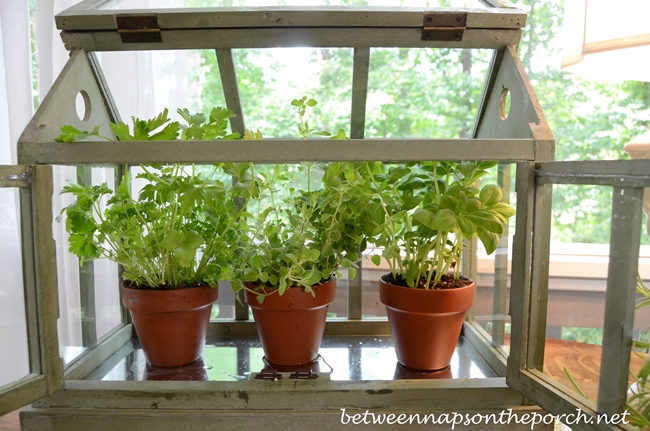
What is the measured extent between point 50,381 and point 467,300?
0.76m

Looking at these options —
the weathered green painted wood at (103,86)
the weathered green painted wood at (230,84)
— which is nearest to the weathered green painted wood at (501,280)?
the weathered green painted wood at (230,84)

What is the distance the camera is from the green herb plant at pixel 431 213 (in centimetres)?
84

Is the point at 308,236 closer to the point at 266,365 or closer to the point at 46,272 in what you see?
the point at 266,365

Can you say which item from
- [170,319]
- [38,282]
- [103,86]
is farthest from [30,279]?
[103,86]

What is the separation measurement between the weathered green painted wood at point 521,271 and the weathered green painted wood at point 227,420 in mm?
93

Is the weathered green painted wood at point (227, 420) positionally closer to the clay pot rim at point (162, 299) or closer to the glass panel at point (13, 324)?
the glass panel at point (13, 324)

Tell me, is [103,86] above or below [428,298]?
above

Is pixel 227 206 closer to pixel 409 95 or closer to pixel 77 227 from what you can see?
pixel 77 227

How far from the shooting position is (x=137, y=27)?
99 centimetres

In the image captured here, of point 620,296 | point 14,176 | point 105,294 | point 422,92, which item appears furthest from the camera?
point 422,92

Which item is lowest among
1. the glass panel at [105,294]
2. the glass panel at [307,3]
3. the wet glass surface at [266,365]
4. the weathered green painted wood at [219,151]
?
the wet glass surface at [266,365]

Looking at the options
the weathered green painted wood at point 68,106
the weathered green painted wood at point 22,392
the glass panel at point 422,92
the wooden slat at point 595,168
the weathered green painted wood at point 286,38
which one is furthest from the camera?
the glass panel at point 422,92

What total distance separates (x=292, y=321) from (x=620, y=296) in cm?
57

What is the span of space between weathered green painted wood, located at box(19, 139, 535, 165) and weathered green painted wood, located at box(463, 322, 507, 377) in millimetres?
475
